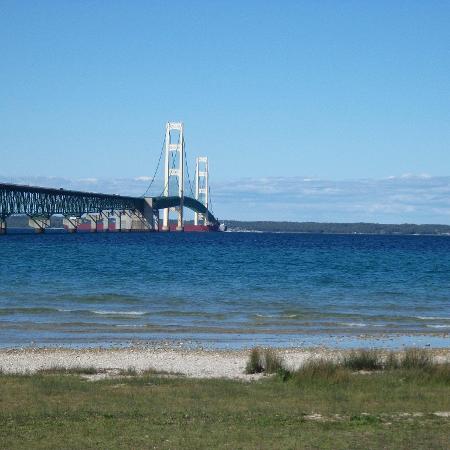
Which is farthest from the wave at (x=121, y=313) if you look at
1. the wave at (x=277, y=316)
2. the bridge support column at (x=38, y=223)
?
the bridge support column at (x=38, y=223)

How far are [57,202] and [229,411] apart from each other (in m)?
97.4

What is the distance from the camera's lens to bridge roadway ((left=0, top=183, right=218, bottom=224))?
9457 cm

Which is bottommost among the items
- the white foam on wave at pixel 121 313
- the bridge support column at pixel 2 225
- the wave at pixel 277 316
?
the wave at pixel 277 316

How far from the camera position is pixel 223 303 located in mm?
28750

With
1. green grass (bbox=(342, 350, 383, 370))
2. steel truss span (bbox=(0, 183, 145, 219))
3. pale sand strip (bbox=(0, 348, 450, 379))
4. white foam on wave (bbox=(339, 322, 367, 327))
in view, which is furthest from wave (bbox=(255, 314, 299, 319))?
steel truss span (bbox=(0, 183, 145, 219))

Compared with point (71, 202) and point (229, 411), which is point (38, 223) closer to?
point (71, 202)

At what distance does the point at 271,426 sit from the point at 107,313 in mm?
16116

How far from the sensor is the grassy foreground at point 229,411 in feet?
28.3

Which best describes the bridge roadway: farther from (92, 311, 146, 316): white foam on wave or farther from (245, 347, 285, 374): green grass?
(245, 347, 285, 374): green grass

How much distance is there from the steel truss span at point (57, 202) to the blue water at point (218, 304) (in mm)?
43165

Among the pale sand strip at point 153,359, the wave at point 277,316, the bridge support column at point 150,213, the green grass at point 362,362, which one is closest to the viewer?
the green grass at point 362,362

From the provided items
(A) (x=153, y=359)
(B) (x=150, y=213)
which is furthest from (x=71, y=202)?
(A) (x=153, y=359)

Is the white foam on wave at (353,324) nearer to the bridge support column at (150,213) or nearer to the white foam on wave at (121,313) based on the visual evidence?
the white foam on wave at (121,313)

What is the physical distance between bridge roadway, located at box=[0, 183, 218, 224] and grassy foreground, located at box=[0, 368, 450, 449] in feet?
264
